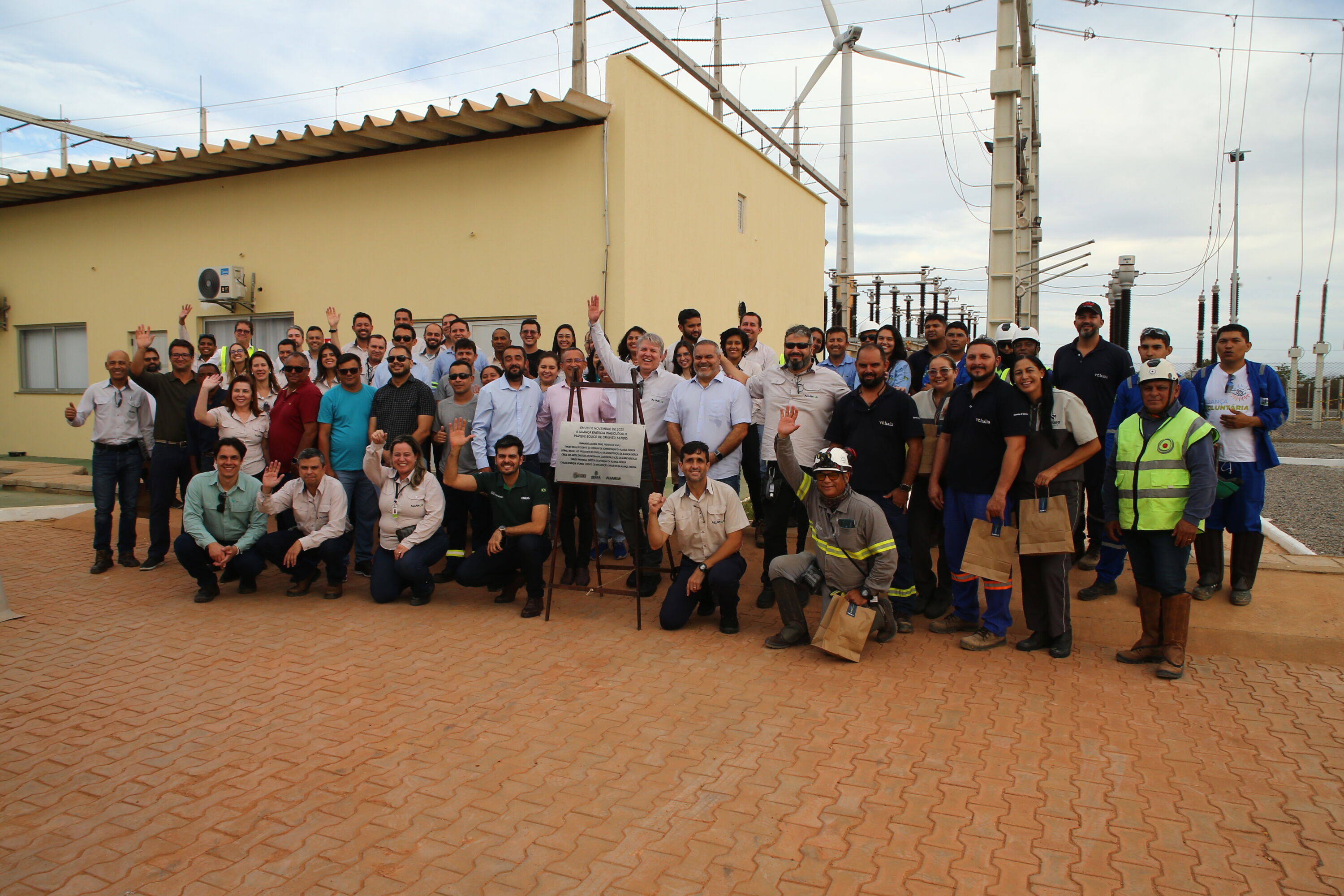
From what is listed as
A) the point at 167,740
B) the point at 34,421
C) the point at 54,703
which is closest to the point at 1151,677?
the point at 167,740

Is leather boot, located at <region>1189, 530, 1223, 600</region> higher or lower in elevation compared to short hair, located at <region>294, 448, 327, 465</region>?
lower

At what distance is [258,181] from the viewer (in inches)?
496

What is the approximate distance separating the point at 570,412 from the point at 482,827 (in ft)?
12.6

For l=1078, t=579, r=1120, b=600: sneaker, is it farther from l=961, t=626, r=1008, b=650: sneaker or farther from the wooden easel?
the wooden easel

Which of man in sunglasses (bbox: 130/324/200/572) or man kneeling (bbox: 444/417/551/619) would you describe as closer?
man kneeling (bbox: 444/417/551/619)

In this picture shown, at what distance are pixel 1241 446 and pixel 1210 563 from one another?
937 millimetres

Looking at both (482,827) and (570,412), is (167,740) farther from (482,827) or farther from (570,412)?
(570,412)

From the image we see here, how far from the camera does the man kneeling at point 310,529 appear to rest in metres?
6.91

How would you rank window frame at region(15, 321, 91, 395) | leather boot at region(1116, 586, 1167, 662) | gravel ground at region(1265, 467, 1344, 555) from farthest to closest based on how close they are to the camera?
window frame at region(15, 321, 91, 395), gravel ground at region(1265, 467, 1344, 555), leather boot at region(1116, 586, 1167, 662)

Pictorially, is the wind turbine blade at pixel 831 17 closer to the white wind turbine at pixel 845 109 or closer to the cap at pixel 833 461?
the white wind turbine at pixel 845 109

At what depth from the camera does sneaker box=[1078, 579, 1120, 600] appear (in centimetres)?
639

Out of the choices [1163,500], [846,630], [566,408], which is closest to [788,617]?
[846,630]

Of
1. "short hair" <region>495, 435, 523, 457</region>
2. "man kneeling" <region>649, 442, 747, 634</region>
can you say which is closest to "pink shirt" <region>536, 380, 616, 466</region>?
"short hair" <region>495, 435, 523, 457</region>

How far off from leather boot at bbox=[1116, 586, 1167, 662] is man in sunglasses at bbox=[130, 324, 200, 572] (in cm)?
827
